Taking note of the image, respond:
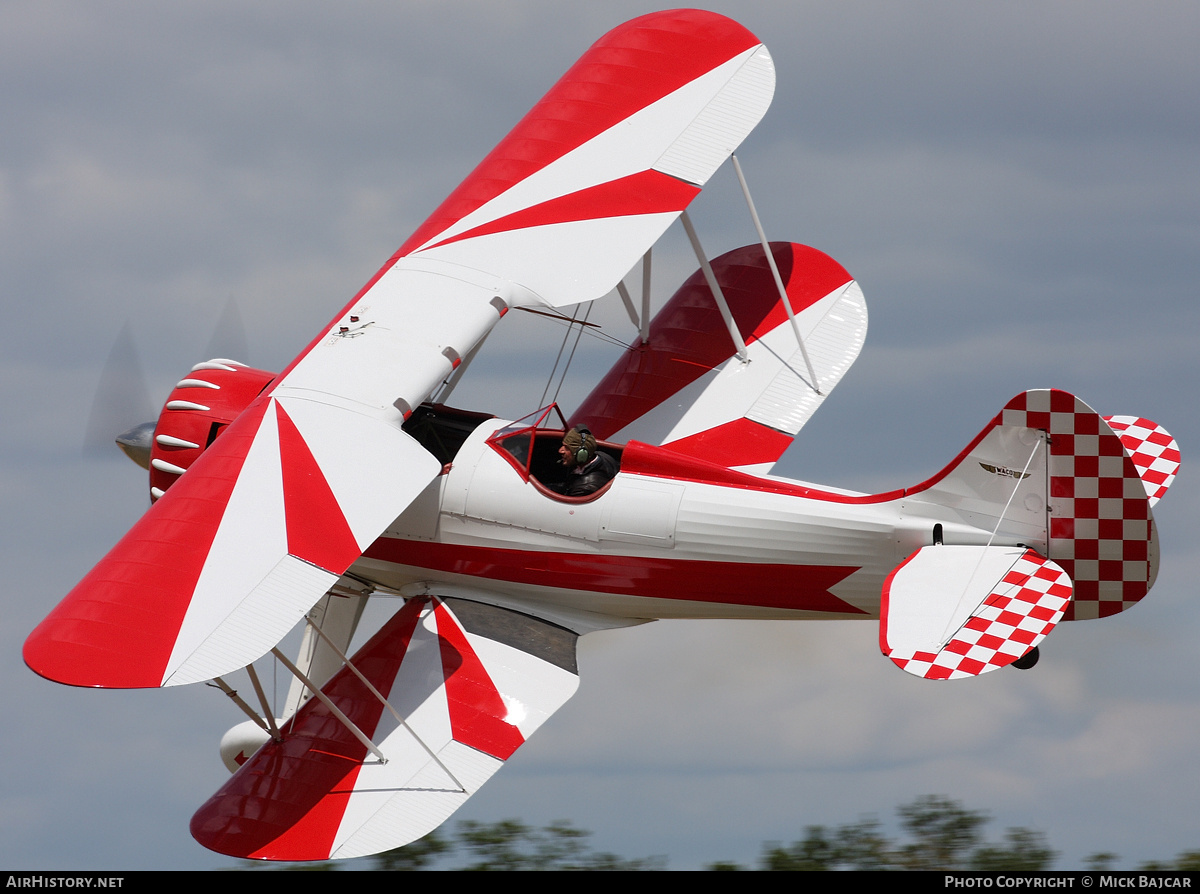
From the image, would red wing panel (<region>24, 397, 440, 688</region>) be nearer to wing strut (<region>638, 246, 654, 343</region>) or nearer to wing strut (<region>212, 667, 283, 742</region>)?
wing strut (<region>212, 667, 283, 742</region>)

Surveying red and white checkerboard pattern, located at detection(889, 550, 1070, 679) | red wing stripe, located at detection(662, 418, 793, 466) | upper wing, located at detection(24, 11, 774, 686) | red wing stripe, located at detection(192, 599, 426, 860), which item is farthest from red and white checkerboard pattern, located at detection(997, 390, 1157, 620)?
red wing stripe, located at detection(192, 599, 426, 860)

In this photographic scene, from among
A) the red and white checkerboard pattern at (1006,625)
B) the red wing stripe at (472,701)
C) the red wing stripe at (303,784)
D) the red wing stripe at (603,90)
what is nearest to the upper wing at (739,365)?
the red wing stripe at (603,90)

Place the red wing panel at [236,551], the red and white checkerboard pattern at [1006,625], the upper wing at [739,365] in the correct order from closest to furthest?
the red and white checkerboard pattern at [1006,625], the red wing panel at [236,551], the upper wing at [739,365]

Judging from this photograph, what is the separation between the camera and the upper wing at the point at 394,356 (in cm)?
920

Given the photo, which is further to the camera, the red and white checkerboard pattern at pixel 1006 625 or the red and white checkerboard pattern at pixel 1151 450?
the red and white checkerboard pattern at pixel 1151 450

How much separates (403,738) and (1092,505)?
186 inches

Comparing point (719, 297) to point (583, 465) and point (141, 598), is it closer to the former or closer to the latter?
point (583, 465)

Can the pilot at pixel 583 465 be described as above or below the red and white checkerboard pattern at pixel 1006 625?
above

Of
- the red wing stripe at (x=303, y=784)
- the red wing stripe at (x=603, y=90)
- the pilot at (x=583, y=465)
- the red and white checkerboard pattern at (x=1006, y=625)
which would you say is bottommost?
the red wing stripe at (x=303, y=784)

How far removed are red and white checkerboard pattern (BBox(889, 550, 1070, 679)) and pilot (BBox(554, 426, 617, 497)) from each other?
2915 mm

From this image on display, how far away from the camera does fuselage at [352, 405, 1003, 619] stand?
1052 centimetres

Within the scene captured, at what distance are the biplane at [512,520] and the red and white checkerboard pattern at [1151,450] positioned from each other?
2cm

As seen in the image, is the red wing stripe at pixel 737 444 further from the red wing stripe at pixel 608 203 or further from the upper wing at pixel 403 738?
the upper wing at pixel 403 738

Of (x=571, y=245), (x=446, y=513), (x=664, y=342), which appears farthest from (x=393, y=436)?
(x=664, y=342)
